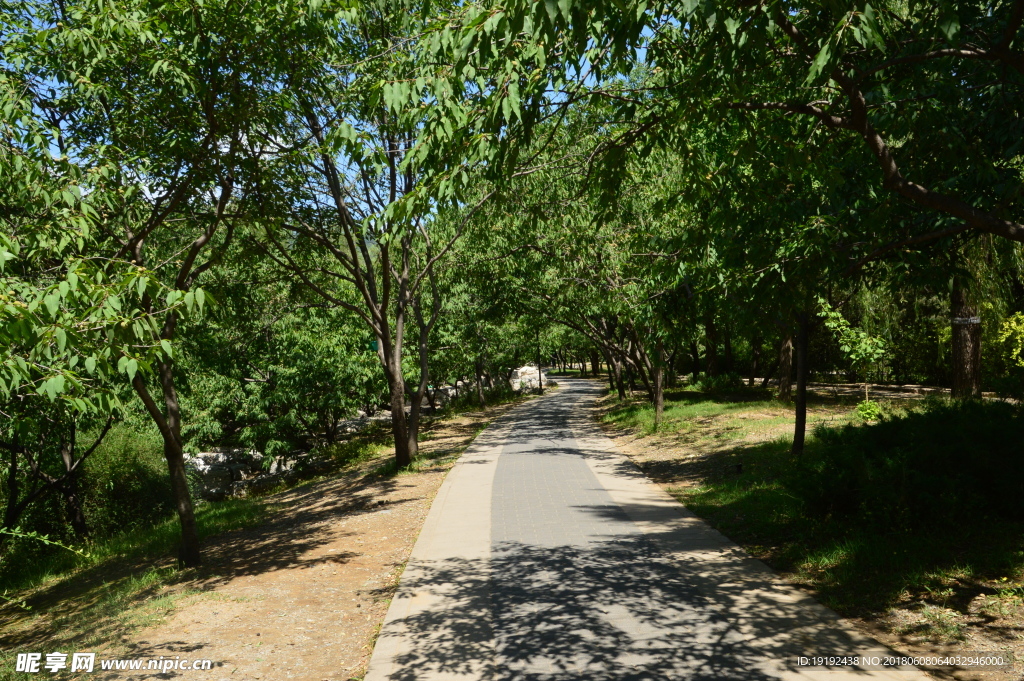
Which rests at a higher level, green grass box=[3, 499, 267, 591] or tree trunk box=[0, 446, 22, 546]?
tree trunk box=[0, 446, 22, 546]

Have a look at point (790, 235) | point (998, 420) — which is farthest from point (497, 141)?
point (998, 420)

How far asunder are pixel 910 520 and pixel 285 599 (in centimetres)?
699

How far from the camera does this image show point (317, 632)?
6.48m

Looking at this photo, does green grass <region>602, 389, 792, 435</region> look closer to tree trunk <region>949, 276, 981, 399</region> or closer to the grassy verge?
tree trunk <region>949, 276, 981, 399</region>

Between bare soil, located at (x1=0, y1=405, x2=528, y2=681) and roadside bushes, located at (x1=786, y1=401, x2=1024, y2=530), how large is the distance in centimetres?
546

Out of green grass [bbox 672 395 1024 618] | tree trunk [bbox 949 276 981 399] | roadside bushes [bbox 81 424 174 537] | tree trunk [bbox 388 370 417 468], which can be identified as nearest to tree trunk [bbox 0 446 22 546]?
roadside bushes [bbox 81 424 174 537]

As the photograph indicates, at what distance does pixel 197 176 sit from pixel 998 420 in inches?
407

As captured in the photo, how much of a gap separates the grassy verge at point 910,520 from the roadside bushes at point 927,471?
1 centimetres

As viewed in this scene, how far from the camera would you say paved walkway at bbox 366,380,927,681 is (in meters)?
5.18

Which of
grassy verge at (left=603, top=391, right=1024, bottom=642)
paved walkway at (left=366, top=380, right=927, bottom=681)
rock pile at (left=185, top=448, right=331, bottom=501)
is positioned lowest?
rock pile at (left=185, top=448, right=331, bottom=501)

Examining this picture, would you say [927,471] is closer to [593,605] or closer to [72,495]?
[593,605]

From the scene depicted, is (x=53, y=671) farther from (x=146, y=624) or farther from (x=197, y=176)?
(x=197, y=176)

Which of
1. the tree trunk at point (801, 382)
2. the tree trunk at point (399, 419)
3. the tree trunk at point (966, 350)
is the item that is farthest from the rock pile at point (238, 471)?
the tree trunk at point (966, 350)

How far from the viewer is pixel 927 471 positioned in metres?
7.24
